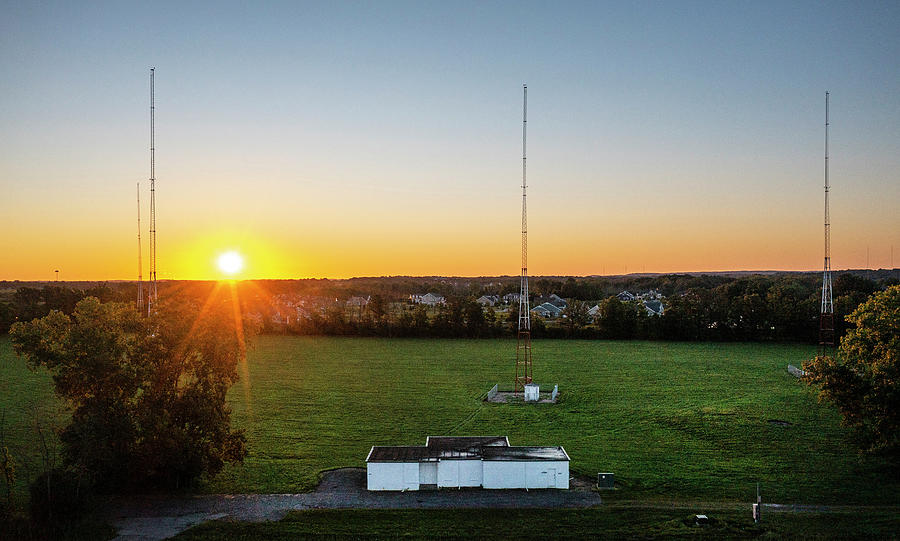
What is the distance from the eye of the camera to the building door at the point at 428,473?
27.2m

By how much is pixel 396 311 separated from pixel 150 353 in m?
76.7

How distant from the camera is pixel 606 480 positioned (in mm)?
26859

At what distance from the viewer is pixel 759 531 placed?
22.2 meters

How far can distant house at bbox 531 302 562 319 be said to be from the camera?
4717 inches

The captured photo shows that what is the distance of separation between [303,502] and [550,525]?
937 cm

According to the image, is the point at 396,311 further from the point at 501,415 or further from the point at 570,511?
the point at 570,511

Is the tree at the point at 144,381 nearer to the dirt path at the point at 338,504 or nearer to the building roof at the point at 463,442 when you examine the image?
the dirt path at the point at 338,504

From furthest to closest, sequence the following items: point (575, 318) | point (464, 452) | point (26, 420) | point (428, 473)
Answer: point (575, 318) → point (26, 420) → point (464, 452) → point (428, 473)

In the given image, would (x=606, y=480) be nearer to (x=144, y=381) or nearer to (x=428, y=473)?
(x=428, y=473)

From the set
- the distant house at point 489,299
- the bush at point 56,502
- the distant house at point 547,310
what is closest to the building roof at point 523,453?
the bush at point 56,502

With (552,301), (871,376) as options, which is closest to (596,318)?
(552,301)

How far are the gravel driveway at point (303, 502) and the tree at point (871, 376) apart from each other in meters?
12.6

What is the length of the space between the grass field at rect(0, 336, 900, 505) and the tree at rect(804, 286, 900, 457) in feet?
4.49

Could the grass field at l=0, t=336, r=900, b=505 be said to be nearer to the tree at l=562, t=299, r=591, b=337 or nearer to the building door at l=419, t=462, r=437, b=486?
the building door at l=419, t=462, r=437, b=486
